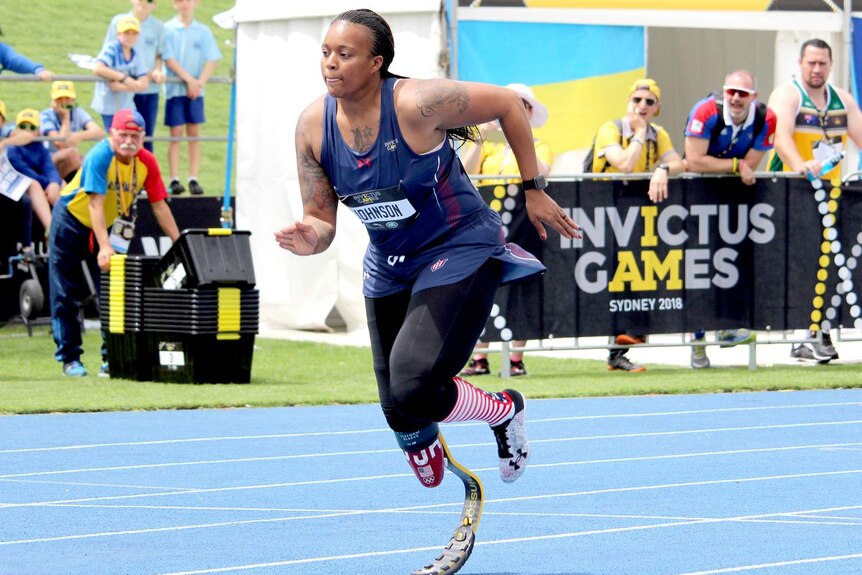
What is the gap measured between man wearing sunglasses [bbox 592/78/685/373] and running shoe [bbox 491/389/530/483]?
21.2 ft

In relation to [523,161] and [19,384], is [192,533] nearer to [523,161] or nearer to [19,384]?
[523,161]

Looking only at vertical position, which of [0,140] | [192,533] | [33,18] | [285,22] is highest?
[33,18]

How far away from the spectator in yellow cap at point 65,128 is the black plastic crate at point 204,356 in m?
4.21

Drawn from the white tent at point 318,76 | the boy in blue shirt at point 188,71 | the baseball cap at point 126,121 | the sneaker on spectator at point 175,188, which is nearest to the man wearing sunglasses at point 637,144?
the white tent at point 318,76

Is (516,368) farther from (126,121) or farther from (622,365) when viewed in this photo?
(126,121)

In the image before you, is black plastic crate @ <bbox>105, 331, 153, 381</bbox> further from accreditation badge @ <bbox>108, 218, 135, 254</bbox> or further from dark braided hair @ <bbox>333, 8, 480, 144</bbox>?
dark braided hair @ <bbox>333, 8, 480, 144</bbox>

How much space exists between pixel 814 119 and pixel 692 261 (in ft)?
5.73

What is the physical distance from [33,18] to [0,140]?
91.6 feet

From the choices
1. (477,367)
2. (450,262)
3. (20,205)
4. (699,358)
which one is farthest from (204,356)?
(450,262)

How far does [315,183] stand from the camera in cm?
603

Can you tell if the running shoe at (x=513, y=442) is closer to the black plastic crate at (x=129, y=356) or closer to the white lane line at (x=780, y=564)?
the white lane line at (x=780, y=564)

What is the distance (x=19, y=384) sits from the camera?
41.5 ft

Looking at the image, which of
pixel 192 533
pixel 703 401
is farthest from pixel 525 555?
pixel 703 401

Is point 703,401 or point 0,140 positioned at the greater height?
point 0,140
